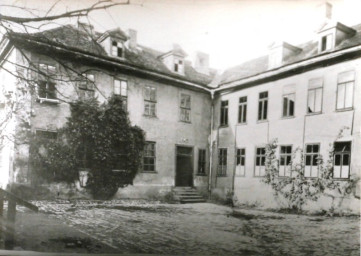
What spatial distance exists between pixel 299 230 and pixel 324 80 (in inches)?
61.3

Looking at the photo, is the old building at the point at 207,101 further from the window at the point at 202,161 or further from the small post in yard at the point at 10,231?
the small post in yard at the point at 10,231

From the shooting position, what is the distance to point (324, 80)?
3238 millimetres

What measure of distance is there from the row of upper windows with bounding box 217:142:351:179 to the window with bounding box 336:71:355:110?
1.26ft

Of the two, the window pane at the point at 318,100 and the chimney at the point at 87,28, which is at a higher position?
the chimney at the point at 87,28

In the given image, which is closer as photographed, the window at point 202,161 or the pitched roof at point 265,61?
the pitched roof at point 265,61

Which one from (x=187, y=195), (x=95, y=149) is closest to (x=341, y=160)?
(x=187, y=195)

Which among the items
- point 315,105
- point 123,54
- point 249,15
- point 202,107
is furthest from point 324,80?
point 123,54

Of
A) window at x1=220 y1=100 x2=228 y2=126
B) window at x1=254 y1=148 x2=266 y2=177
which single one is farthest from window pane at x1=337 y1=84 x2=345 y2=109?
window at x1=220 y1=100 x2=228 y2=126

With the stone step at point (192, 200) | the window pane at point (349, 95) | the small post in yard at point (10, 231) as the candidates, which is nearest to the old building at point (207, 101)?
the window pane at point (349, 95)

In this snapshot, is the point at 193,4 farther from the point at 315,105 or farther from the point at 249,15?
the point at 315,105

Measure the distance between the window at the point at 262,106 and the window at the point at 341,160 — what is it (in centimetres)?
78

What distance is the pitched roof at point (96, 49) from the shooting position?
3344 mm

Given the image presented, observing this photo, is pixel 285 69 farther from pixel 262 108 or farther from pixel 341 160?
pixel 341 160

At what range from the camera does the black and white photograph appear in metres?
3.21
